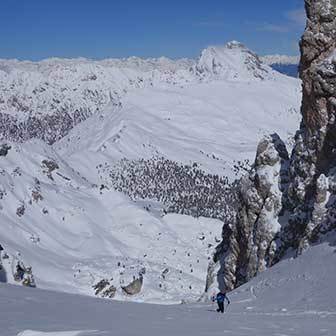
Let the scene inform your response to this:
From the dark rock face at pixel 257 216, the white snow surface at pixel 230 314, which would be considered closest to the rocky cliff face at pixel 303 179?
the dark rock face at pixel 257 216

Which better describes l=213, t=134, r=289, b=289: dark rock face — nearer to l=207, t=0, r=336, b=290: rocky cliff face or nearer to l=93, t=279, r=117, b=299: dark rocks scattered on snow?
l=207, t=0, r=336, b=290: rocky cliff face

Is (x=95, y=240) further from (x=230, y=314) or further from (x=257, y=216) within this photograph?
(x=230, y=314)

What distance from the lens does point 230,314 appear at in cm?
2991

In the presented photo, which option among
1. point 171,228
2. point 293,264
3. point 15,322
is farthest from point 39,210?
point 15,322

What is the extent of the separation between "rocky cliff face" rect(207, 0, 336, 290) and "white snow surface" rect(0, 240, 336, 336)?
330 inches

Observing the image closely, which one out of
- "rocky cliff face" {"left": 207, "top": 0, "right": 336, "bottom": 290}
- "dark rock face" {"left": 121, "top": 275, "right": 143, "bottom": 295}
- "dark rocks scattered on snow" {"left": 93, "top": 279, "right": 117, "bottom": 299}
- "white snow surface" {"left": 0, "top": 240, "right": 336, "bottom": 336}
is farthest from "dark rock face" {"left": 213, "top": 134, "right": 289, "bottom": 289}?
"dark rocks scattered on snow" {"left": 93, "top": 279, "right": 117, "bottom": 299}

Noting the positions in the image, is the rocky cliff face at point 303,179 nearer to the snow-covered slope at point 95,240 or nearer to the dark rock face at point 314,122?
the dark rock face at point 314,122

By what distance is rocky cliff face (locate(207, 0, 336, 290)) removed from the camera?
169 ft

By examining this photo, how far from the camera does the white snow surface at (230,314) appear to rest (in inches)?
786

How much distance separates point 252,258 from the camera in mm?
62688

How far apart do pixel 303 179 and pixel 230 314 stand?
2980 centimetres

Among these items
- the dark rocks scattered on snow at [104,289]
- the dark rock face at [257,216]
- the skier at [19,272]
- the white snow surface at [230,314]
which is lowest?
the dark rocks scattered on snow at [104,289]

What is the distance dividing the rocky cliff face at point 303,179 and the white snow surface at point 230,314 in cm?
839

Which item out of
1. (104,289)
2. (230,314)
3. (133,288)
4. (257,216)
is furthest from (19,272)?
(230,314)
